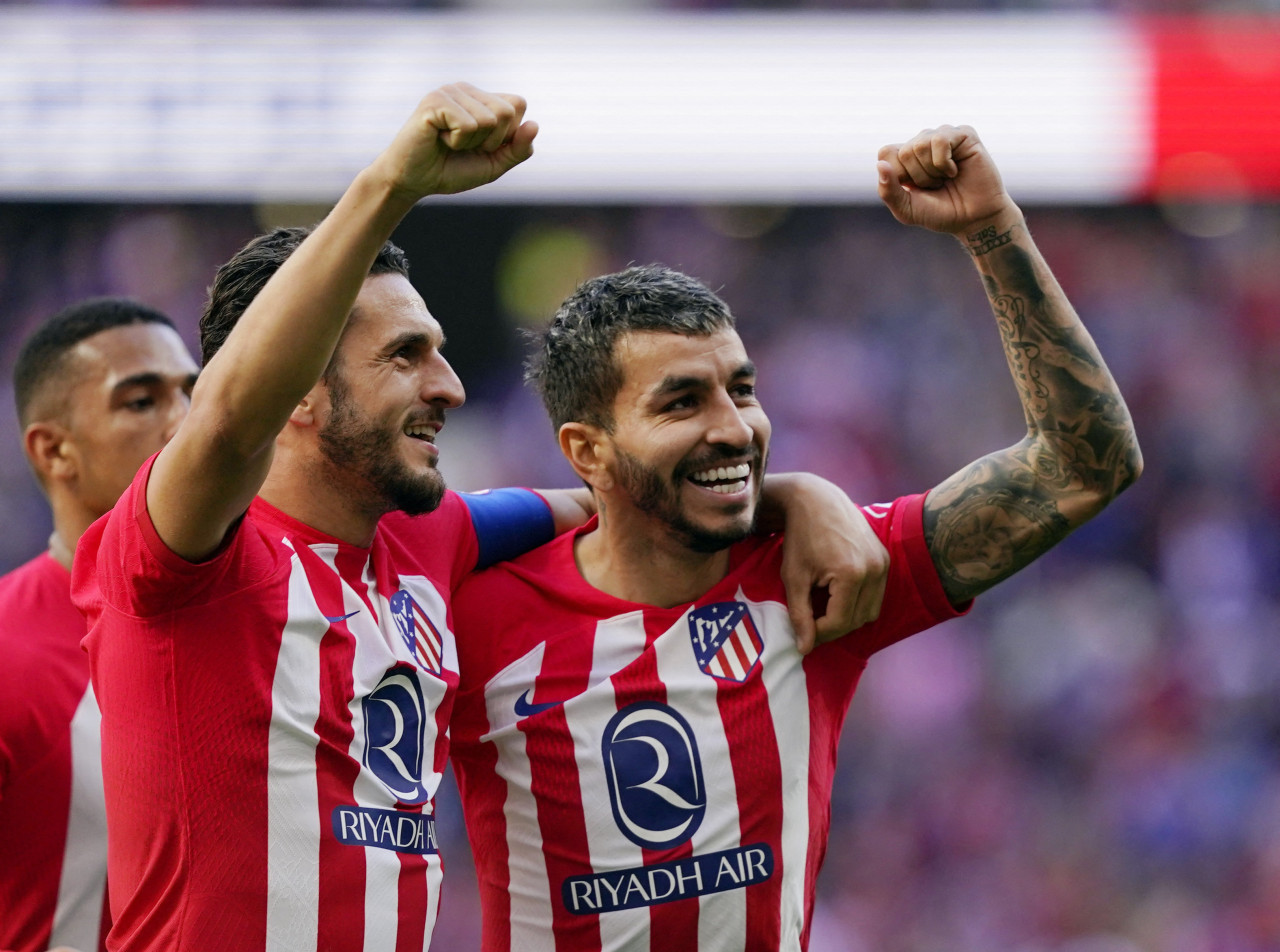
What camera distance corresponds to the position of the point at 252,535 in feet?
6.93

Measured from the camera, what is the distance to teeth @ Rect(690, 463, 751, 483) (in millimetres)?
2590

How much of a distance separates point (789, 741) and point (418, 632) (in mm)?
717

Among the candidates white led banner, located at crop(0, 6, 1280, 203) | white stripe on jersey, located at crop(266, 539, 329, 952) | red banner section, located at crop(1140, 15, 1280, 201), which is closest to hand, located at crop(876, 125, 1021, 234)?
white stripe on jersey, located at crop(266, 539, 329, 952)

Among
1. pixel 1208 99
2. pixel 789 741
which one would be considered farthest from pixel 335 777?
pixel 1208 99

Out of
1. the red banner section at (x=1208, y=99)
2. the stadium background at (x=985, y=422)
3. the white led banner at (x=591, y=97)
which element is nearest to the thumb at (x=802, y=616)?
the stadium background at (x=985, y=422)

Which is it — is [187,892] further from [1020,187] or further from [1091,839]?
[1020,187]

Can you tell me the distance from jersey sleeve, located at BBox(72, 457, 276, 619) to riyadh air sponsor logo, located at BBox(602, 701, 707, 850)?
0.74 meters

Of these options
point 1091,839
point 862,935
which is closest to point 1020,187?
point 1091,839

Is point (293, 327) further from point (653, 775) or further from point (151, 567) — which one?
point (653, 775)

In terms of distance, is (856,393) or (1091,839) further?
(856,393)

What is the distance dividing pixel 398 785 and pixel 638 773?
460mm

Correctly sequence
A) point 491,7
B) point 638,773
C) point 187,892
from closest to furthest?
point 187,892 → point 638,773 → point 491,7

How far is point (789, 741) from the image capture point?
2.54 metres

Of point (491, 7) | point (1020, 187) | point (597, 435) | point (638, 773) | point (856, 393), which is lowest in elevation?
point (638, 773)
